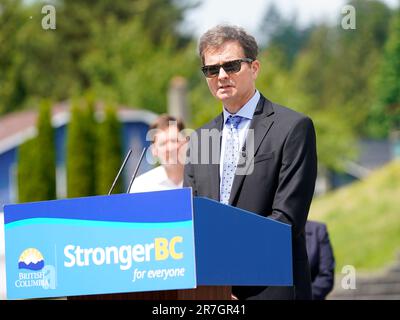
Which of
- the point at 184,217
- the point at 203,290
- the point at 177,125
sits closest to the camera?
the point at 184,217

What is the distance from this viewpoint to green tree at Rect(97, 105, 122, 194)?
32812 millimetres

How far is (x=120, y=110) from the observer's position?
39.1 meters

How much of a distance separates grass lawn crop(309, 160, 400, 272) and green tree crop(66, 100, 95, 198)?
249 inches

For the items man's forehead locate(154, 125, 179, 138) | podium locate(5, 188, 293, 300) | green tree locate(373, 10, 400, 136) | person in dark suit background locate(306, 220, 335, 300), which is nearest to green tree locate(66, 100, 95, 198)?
green tree locate(373, 10, 400, 136)

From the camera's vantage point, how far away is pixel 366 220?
107ft

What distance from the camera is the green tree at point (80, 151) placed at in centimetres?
3259

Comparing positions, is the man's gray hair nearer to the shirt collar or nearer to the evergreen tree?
the shirt collar

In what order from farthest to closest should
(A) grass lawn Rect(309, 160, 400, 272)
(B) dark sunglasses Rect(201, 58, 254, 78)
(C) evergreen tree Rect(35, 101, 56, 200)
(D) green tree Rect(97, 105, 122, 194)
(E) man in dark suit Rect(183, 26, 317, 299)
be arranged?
(D) green tree Rect(97, 105, 122, 194) < (C) evergreen tree Rect(35, 101, 56, 200) < (A) grass lawn Rect(309, 160, 400, 272) < (B) dark sunglasses Rect(201, 58, 254, 78) < (E) man in dark suit Rect(183, 26, 317, 299)

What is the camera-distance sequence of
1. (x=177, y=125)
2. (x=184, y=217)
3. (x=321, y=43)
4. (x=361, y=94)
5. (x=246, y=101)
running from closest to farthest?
(x=184, y=217), (x=246, y=101), (x=177, y=125), (x=361, y=94), (x=321, y=43)

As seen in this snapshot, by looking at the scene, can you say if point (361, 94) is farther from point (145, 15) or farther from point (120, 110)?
point (120, 110)

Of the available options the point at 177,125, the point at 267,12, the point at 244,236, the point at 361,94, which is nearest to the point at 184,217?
the point at 244,236

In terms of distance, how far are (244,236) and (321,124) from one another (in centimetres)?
6057

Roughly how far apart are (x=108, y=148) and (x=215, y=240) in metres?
27.9

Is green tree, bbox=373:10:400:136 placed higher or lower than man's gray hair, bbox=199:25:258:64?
higher
